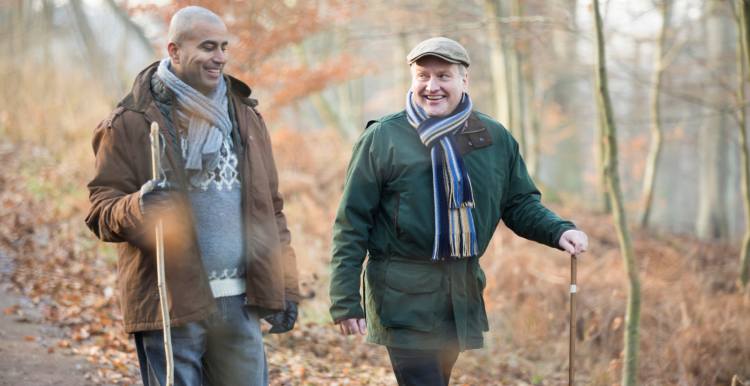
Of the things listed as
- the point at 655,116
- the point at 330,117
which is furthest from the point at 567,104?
the point at 330,117

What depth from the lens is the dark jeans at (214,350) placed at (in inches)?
92.9

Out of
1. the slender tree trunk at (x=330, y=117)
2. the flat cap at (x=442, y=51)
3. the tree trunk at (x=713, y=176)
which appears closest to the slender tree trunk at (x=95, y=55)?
the slender tree trunk at (x=330, y=117)

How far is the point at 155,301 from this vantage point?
2.29m

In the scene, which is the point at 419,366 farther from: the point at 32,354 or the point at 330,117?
the point at 330,117

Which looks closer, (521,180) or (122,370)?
(521,180)

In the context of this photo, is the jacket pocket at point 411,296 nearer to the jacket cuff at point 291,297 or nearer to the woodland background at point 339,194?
the jacket cuff at point 291,297

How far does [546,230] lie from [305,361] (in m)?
2.99

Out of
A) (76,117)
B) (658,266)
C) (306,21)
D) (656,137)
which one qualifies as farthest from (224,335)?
(656,137)

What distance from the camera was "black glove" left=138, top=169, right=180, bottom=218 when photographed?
2.10m

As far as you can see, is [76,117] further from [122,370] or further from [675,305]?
[675,305]

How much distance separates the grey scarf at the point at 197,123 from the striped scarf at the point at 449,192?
90cm

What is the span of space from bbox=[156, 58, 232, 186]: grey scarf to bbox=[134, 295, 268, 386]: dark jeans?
61 cm

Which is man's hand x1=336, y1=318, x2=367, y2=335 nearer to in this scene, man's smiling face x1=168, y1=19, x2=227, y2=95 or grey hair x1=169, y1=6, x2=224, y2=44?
man's smiling face x1=168, y1=19, x2=227, y2=95

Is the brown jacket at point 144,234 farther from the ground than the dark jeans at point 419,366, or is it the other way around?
the brown jacket at point 144,234
